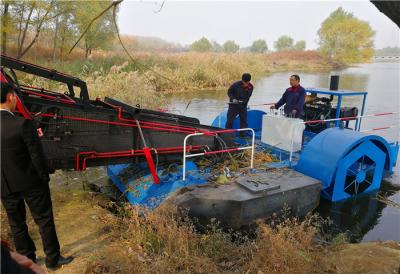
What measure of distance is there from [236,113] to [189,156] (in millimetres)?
2953

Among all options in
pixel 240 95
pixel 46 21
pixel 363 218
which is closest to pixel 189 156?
pixel 240 95

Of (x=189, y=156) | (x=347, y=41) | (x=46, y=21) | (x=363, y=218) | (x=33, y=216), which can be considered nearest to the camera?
(x=33, y=216)

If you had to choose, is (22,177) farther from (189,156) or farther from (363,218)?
(363,218)

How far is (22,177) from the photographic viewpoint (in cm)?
342

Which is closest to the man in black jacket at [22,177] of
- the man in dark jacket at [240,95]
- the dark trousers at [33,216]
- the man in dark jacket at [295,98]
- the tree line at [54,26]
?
the dark trousers at [33,216]

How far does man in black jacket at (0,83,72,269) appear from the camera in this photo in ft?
10.8

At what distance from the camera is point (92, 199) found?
601 centimetres

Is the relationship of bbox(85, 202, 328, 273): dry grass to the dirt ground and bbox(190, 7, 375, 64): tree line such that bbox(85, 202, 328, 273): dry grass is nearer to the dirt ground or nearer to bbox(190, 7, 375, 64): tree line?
the dirt ground

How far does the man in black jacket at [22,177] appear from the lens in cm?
329

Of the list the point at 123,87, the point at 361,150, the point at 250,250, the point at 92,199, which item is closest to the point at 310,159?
the point at 361,150

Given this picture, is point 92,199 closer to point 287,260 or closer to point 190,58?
point 287,260

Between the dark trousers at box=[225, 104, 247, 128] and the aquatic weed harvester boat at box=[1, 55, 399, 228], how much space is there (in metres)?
1.03

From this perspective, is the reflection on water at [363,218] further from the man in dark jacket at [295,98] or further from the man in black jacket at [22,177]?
the man in black jacket at [22,177]

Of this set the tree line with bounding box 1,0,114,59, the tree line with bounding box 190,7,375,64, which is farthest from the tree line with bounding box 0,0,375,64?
the tree line with bounding box 190,7,375,64
